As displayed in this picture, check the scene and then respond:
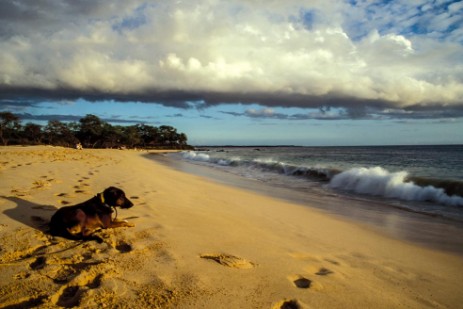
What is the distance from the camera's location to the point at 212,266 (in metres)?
3.09

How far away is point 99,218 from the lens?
4.06 meters

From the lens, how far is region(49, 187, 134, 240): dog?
378cm

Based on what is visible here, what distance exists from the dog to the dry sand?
0.12 m

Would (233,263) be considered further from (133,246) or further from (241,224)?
(241,224)

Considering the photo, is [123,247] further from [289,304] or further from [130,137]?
[130,137]

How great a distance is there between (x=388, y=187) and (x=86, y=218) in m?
10.0

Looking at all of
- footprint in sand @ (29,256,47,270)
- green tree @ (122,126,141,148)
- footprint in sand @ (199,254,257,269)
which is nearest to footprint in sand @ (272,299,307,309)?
footprint in sand @ (199,254,257,269)

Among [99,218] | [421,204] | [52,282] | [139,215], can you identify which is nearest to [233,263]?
[52,282]

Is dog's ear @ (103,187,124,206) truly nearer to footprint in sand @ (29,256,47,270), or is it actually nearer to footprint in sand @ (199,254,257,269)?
footprint in sand @ (29,256,47,270)

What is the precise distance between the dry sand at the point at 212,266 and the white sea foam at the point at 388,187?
208 inches

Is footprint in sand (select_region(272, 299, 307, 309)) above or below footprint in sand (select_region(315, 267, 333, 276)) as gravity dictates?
above

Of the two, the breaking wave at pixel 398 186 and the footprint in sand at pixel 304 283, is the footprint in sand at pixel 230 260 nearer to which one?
the footprint in sand at pixel 304 283

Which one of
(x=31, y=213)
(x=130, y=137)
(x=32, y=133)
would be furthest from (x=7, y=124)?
(x=31, y=213)

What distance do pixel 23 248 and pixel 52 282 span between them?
109 cm
